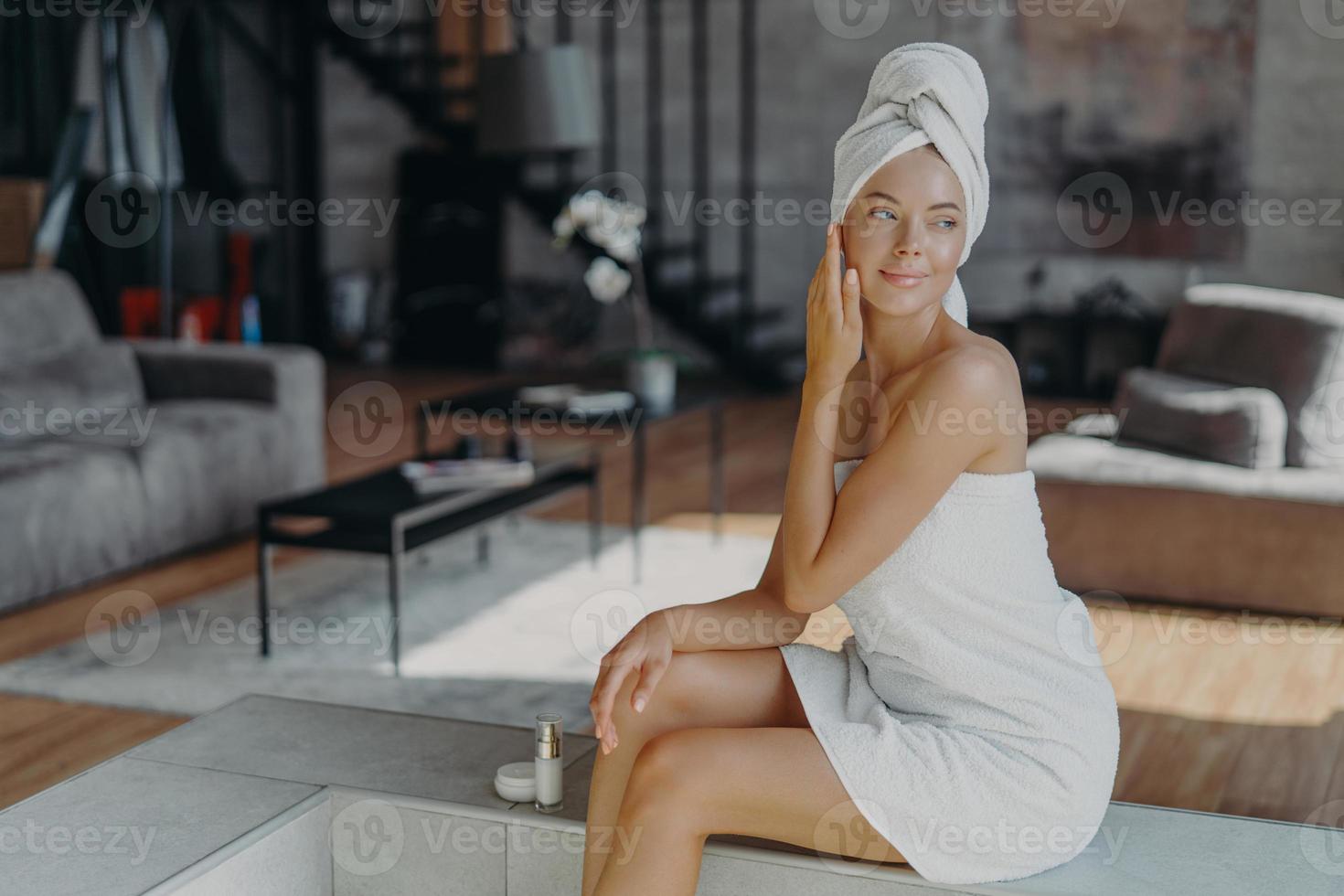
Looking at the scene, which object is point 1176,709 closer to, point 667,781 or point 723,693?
point 723,693

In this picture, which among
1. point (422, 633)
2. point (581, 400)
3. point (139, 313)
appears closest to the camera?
point (422, 633)

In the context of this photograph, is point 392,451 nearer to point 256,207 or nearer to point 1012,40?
point 256,207

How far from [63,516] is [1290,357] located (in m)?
3.41

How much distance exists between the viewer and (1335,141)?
294 inches

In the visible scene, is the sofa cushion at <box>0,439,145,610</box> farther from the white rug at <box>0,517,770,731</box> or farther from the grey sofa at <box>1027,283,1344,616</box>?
the grey sofa at <box>1027,283,1344,616</box>

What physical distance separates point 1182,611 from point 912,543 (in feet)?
8.59

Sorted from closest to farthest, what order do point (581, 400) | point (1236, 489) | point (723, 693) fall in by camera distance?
1. point (723, 693)
2. point (1236, 489)
3. point (581, 400)

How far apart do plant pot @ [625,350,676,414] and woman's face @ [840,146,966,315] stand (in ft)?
9.96

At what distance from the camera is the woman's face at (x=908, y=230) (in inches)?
62.1

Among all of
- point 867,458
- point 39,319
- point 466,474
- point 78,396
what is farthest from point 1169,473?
point 39,319

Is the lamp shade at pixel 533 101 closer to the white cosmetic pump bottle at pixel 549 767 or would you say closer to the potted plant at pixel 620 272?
the potted plant at pixel 620 272

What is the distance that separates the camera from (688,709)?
1759 millimetres

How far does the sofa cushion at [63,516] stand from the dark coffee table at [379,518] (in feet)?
2.34

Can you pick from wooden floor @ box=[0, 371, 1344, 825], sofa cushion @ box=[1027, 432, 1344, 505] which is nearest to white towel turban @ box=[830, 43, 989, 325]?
wooden floor @ box=[0, 371, 1344, 825]
